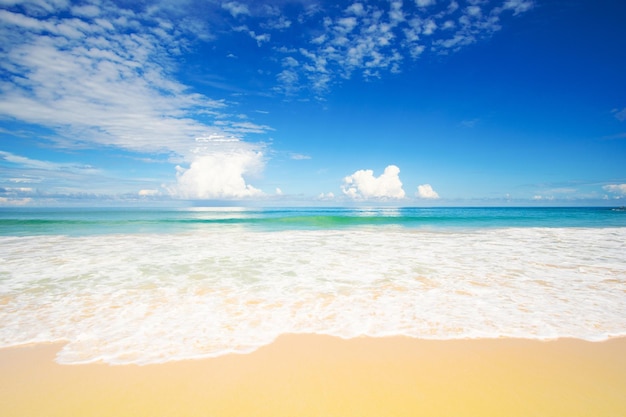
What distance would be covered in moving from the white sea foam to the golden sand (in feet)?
1.12

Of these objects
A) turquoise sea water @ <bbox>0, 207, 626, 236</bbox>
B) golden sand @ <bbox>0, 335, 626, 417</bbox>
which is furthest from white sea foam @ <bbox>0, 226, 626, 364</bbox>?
turquoise sea water @ <bbox>0, 207, 626, 236</bbox>

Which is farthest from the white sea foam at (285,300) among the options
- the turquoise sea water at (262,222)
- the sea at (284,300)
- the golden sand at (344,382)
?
the turquoise sea water at (262,222)

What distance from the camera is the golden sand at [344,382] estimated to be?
278 cm

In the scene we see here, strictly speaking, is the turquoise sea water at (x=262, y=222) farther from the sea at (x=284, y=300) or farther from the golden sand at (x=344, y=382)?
the golden sand at (x=344, y=382)

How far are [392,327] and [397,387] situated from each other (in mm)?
1474

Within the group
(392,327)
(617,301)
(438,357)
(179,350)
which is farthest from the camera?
(617,301)

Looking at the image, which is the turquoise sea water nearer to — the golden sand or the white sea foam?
the white sea foam

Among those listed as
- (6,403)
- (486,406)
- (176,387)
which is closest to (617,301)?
(486,406)

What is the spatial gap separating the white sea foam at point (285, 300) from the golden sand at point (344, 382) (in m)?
0.34

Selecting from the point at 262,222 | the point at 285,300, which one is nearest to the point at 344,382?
the point at 285,300

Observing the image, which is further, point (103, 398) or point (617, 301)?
point (617, 301)

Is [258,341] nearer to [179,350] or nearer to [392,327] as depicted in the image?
[179,350]

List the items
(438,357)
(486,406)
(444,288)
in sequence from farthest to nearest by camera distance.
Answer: (444,288) < (438,357) < (486,406)

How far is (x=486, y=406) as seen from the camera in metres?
2.76
